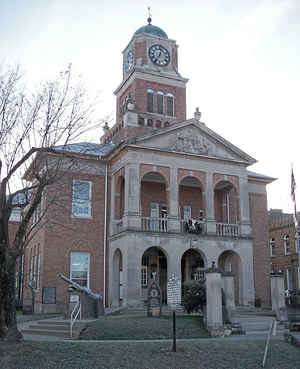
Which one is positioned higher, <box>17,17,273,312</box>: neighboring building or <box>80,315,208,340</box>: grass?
<box>17,17,273,312</box>: neighboring building

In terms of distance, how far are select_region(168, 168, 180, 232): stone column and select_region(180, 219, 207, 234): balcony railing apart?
0.78 m

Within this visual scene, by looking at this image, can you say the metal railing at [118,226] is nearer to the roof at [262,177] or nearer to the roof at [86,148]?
the roof at [86,148]

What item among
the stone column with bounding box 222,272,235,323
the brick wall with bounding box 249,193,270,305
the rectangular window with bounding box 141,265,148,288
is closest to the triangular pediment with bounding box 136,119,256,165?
the brick wall with bounding box 249,193,270,305

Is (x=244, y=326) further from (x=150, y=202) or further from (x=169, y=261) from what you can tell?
(x=150, y=202)

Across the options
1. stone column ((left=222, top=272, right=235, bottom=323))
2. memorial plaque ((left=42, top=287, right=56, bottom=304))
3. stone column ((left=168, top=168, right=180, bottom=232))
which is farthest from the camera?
stone column ((left=168, top=168, right=180, bottom=232))

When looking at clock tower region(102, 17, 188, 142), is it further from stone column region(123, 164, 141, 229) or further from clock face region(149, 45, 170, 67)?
stone column region(123, 164, 141, 229)

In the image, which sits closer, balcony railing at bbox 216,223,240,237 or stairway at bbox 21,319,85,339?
stairway at bbox 21,319,85,339

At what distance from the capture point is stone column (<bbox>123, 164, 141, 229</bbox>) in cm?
2598

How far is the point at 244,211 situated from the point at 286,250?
47.5 feet

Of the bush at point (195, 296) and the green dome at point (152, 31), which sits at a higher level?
the green dome at point (152, 31)

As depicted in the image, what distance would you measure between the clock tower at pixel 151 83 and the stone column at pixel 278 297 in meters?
15.9

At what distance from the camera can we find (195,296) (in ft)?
62.6

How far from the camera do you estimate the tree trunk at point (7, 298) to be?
39.3 feet

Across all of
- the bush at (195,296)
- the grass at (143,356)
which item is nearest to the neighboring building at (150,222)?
the bush at (195,296)
